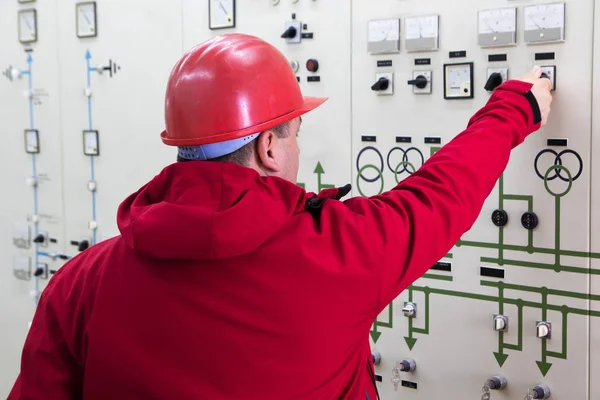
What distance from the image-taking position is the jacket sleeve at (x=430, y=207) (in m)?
1.38

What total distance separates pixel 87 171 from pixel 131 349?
7.21 ft

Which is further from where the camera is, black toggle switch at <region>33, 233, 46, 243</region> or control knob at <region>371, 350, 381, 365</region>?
black toggle switch at <region>33, 233, 46, 243</region>

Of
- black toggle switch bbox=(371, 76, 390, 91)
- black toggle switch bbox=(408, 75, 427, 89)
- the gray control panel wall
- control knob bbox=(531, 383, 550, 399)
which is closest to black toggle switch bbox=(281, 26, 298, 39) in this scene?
the gray control panel wall

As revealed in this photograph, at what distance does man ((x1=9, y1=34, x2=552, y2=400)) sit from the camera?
1301 mm

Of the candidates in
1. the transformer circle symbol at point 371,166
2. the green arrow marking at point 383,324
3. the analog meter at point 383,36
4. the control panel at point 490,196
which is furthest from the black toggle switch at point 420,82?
the green arrow marking at point 383,324

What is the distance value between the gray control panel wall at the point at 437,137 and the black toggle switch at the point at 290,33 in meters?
0.01

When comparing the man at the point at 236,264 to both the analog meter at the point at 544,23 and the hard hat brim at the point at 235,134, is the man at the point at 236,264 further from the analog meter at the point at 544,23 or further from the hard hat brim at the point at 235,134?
the analog meter at the point at 544,23

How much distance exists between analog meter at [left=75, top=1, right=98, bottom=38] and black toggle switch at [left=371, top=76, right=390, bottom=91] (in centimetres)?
153

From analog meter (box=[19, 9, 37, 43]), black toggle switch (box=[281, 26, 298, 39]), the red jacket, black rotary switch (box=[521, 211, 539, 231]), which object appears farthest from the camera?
analog meter (box=[19, 9, 37, 43])

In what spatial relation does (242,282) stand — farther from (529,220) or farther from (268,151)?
(529,220)

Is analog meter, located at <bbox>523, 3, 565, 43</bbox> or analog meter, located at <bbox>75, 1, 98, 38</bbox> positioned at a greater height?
analog meter, located at <bbox>75, 1, 98, 38</bbox>

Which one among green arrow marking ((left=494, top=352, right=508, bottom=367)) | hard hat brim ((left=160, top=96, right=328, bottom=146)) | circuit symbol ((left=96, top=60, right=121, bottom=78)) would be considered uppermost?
circuit symbol ((left=96, top=60, right=121, bottom=78))

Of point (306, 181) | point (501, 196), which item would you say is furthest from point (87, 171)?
point (501, 196)

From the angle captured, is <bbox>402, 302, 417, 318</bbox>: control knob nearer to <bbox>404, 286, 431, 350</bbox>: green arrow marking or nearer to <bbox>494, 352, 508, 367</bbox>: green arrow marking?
<bbox>404, 286, 431, 350</bbox>: green arrow marking
